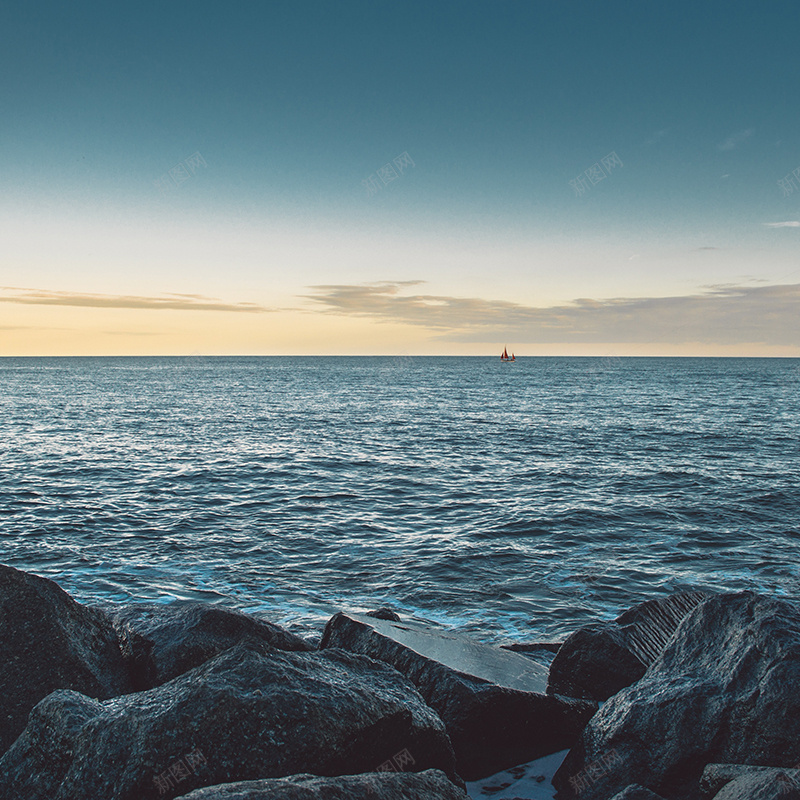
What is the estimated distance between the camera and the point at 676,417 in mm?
48250

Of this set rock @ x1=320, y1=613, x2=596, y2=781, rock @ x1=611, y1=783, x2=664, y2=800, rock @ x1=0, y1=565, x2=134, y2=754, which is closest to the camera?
rock @ x1=611, y1=783, x2=664, y2=800

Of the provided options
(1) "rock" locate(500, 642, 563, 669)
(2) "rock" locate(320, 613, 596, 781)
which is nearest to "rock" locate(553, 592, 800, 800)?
(2) "rock" locate(320, 613, 596, 781)

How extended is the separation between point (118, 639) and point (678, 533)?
14379 mm

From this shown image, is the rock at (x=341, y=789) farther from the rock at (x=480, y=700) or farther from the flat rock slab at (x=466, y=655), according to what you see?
the flat rock slab at (x=466, y=655)

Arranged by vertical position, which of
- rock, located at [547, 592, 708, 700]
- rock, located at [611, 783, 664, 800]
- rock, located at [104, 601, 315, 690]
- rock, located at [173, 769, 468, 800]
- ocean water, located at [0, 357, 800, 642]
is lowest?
ocean water, located at [0, 357, 800, 642]

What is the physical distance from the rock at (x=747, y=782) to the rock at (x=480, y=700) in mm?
1826

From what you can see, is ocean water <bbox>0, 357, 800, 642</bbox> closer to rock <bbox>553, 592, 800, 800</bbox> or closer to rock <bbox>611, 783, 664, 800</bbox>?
rock <bbox>553, 592, 800, 800</bbox>

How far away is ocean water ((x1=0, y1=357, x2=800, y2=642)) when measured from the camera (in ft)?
41.5

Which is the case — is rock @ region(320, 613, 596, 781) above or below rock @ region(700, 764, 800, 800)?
below

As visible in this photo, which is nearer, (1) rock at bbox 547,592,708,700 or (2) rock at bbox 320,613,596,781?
(2) rock at bbox 320,613,596,781

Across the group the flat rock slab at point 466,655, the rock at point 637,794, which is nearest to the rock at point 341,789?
the rock at point 637,794

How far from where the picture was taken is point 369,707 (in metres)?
5.10

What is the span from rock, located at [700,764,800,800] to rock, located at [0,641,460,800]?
219cm

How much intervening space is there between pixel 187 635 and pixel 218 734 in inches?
94.1
